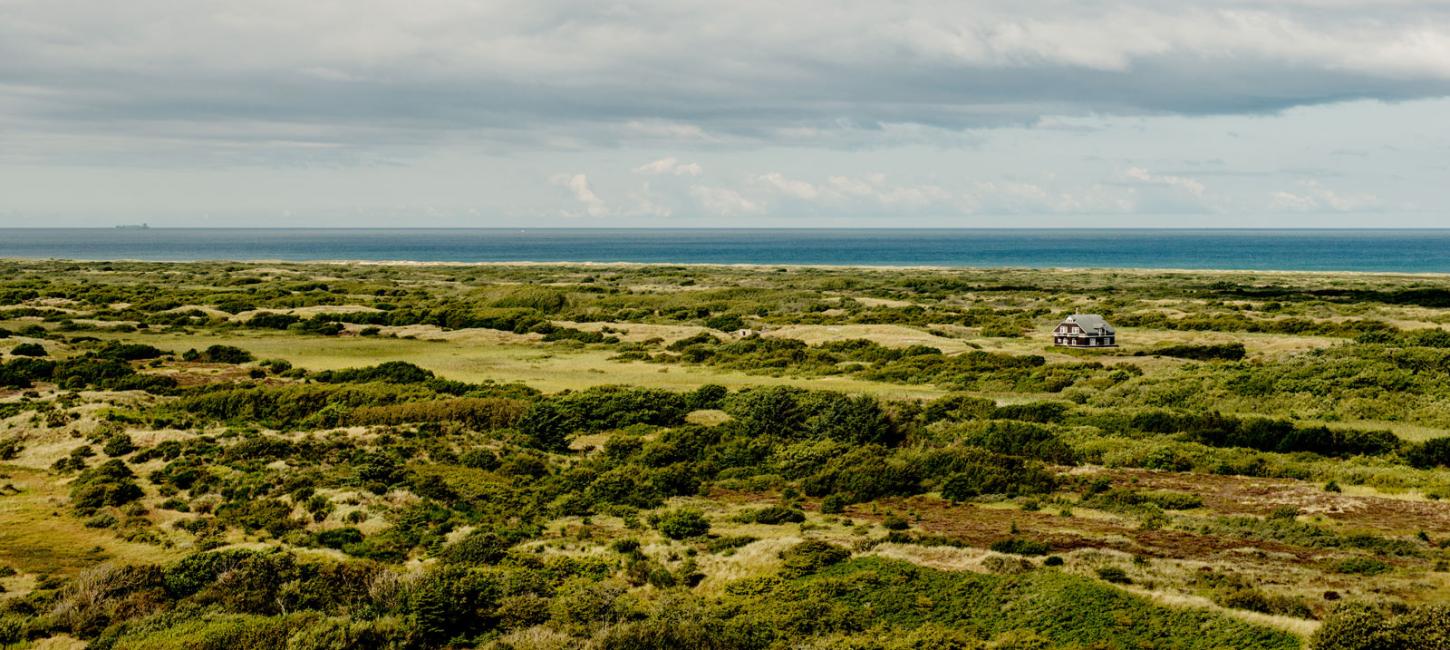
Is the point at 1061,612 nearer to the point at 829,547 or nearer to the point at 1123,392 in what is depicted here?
the point at 829,547

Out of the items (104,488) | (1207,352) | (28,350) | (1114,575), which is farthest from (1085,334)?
(28,350)

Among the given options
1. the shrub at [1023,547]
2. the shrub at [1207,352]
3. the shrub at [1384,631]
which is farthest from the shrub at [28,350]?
the shrub at [1207,352]

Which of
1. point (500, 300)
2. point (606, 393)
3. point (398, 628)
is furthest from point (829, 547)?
point (500, 300)

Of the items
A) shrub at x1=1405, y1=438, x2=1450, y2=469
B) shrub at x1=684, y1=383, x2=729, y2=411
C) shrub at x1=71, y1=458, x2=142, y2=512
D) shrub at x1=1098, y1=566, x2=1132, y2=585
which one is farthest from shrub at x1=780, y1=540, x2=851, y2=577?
shrub at x1=1405, y1=438, x2=1450, y2=469

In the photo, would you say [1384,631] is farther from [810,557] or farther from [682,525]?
[682,525]

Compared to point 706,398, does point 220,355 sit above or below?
above

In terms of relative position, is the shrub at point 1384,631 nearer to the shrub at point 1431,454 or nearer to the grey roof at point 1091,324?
the shrub at point 1431,454

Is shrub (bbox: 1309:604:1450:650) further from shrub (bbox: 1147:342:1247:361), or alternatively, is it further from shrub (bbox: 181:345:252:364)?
shrub (bbox: 181:345:252:364)

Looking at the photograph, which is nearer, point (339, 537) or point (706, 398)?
point (339, 537)
